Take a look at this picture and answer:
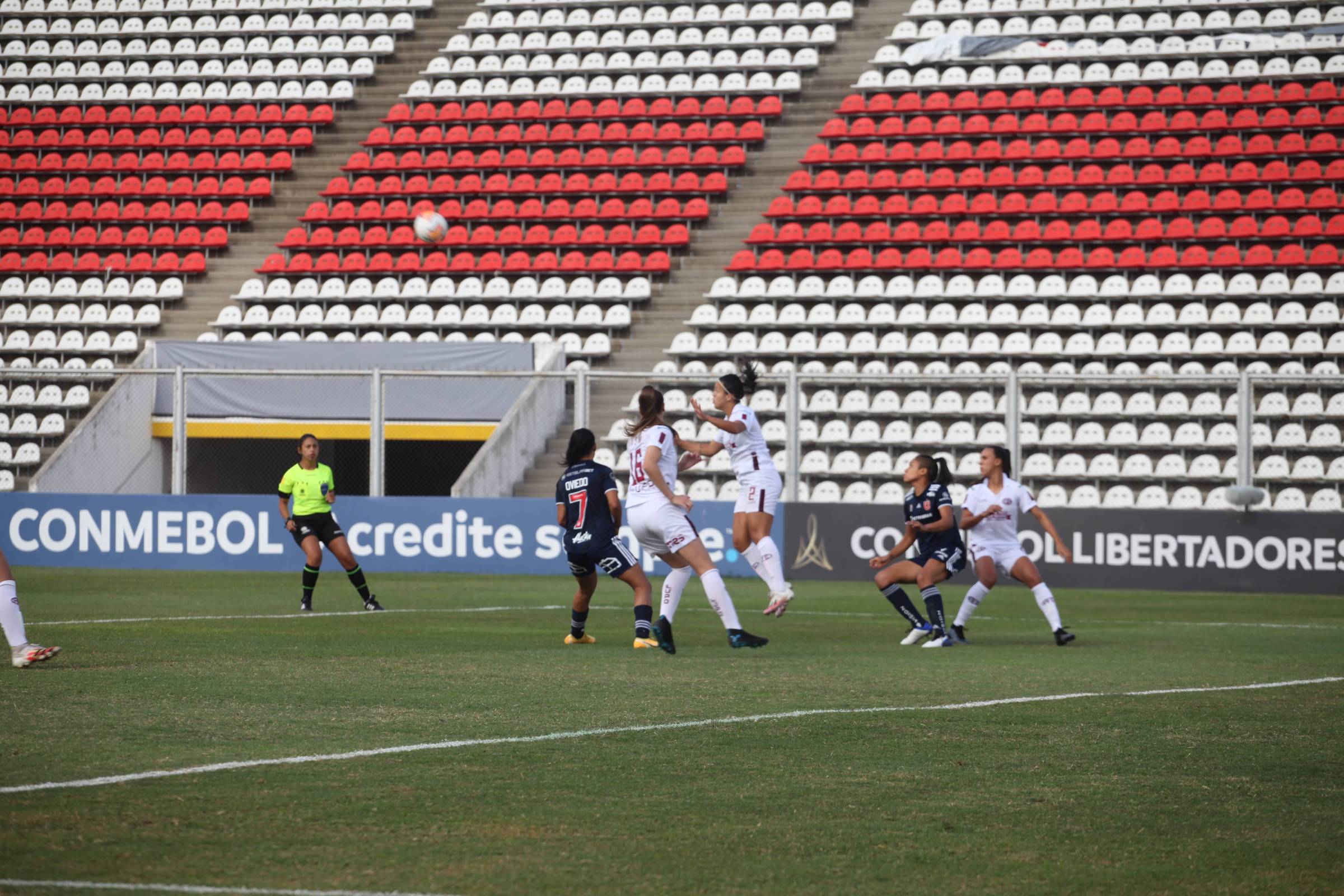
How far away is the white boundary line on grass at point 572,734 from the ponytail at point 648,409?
340 centimetres

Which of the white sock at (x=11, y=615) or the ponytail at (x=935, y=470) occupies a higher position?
the ponytail at (x=935, y=470)

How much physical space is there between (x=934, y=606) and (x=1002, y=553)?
0.86 metres

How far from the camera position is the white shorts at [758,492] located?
537 inches

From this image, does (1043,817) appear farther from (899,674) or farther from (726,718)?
(899,674)

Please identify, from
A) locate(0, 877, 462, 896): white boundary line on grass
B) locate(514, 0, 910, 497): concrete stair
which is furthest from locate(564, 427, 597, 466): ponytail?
locate(514, 0, 910, 497): concrete stair

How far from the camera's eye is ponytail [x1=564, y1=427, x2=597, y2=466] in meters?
12.0

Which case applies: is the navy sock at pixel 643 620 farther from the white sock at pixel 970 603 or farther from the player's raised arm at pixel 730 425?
the white sock at pixel 970 603

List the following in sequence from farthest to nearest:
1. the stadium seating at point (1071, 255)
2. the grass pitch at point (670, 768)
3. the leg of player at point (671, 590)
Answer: the stadium seating at point (1071, 255) < the leg of player at point (671, 590) < the grass pitch at point (670, 768)

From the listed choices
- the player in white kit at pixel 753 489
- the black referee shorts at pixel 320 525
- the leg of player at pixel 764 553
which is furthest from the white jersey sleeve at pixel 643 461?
the black referee shorts at pixel 320 525

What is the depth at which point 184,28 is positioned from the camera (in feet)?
122

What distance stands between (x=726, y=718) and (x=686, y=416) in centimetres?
1669

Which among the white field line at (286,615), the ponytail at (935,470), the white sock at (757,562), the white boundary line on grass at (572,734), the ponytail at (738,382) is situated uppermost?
the ponytail at (738,382)

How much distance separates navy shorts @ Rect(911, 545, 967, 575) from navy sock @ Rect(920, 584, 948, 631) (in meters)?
0.20

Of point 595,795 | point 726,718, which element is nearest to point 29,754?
point 595,795
